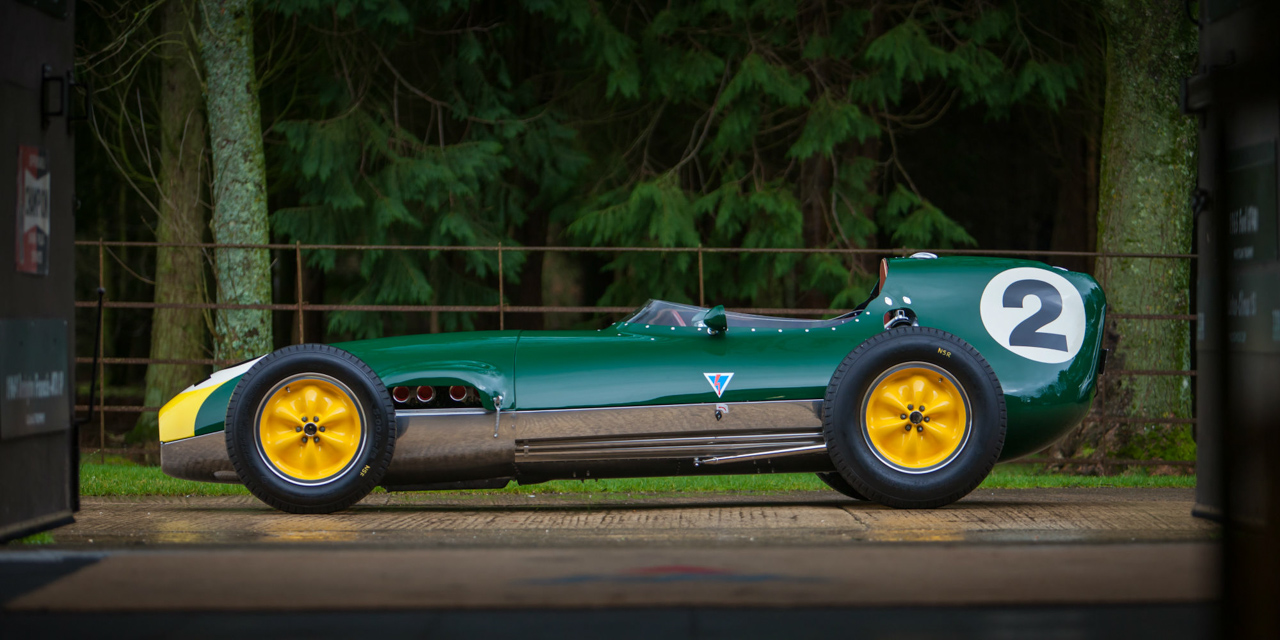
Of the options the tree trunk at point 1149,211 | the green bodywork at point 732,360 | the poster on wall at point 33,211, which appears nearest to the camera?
the poster on wall at point 33,211

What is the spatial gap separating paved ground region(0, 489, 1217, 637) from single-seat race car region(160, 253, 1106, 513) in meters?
0.54

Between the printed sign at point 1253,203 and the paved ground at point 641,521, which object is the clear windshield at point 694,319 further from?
the printed sign at point 1253,203

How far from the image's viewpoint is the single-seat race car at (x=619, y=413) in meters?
5.57

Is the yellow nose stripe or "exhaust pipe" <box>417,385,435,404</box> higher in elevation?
"exhaust pipe" <box>417,385,435,404</box>

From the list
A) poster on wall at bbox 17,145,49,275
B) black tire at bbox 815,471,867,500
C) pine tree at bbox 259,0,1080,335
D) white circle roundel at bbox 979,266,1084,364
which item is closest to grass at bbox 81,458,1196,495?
black tire at bbox 815,471,867,500

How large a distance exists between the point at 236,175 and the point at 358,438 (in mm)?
6108

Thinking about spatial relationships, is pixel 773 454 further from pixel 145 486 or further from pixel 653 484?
pixel 145 486

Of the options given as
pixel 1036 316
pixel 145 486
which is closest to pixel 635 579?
pixel 1036 316

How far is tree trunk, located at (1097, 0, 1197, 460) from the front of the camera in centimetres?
988

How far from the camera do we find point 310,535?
4.93 m

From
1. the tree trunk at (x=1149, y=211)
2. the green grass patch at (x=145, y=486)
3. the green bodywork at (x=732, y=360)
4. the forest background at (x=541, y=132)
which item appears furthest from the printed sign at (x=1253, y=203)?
the forest background at (x=541, y=132)

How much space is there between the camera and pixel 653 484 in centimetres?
786

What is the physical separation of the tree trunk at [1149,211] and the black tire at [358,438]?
268 inches

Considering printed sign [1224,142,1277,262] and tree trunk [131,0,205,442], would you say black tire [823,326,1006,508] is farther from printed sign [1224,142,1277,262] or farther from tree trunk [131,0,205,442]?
tree trunk [131,0,205,442]
